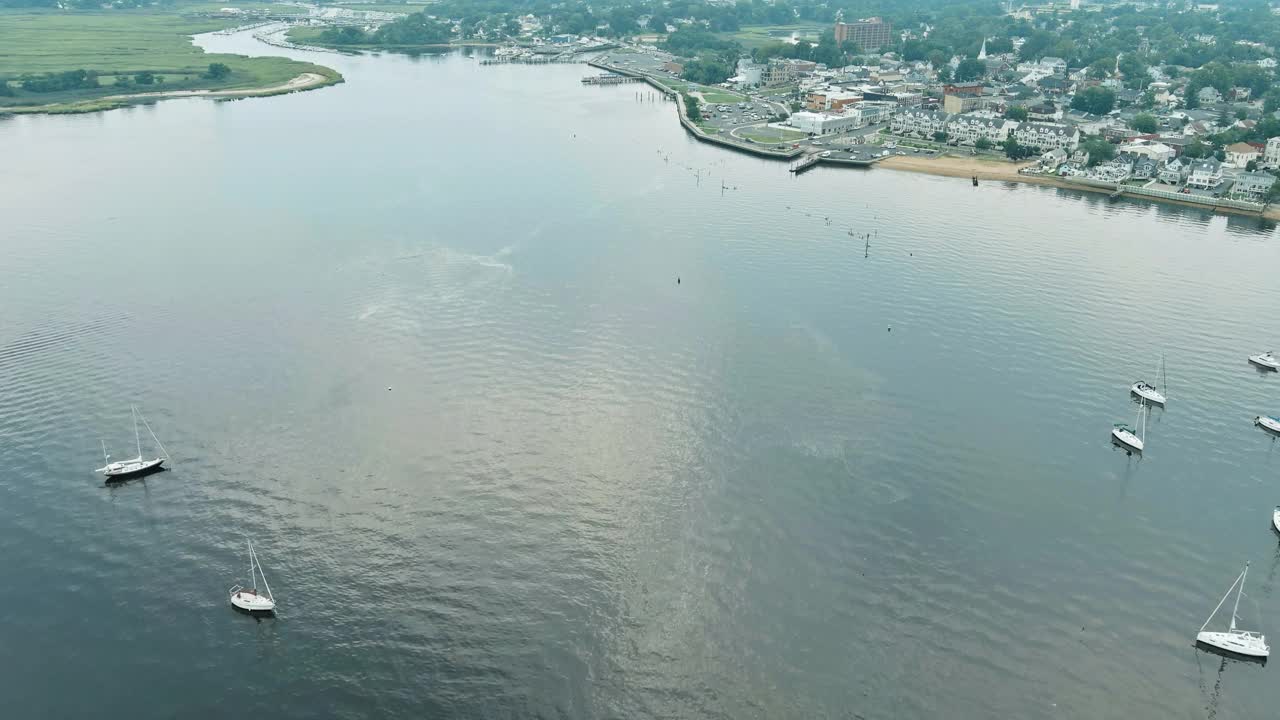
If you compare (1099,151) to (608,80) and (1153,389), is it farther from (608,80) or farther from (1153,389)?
(608,80)

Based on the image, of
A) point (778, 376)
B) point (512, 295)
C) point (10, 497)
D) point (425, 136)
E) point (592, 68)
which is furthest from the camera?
point (592, 68)

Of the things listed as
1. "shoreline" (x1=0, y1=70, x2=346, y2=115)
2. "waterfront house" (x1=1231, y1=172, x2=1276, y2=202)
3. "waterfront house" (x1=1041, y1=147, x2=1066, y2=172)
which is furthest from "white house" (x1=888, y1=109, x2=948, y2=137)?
"shoreline" (x1=0, y1=70, x2=346, y2=115)

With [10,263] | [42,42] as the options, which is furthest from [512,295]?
[42,42]

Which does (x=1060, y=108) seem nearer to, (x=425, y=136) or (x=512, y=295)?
(x=425, y=136)

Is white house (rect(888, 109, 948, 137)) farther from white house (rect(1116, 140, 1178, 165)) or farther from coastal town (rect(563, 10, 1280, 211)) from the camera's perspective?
white house (rect(1116, 140, 1178, 165))

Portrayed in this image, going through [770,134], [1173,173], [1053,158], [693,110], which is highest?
[693,110]

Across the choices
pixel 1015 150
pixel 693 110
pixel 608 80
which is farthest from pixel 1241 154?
pixel 608 80
